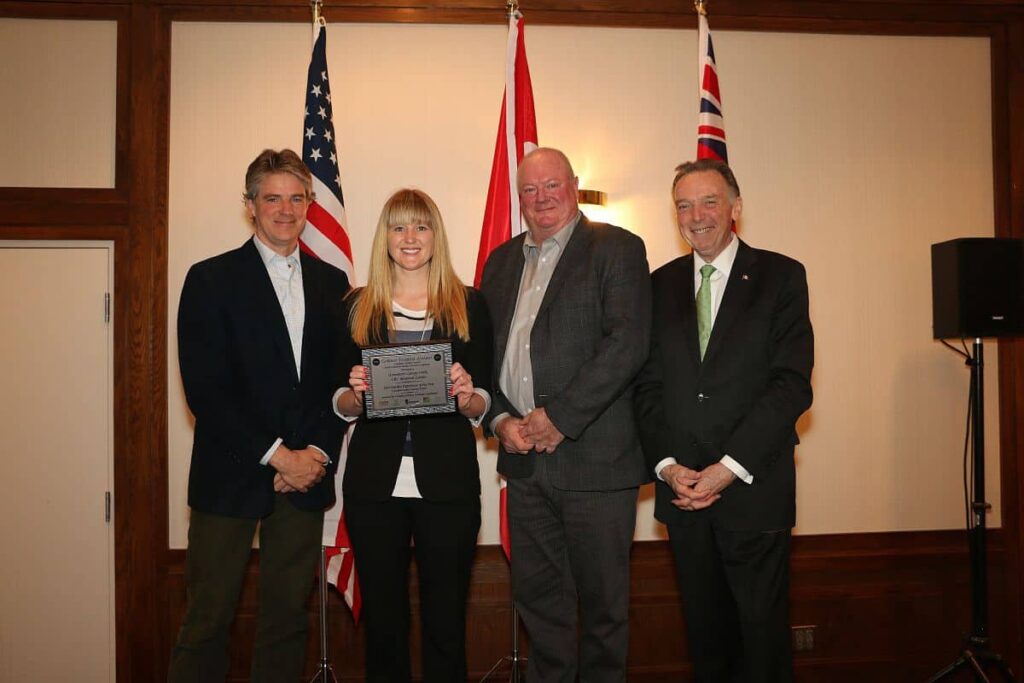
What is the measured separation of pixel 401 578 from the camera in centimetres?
252

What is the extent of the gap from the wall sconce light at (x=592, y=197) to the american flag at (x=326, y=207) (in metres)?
1.15

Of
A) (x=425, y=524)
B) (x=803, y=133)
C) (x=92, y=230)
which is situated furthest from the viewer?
(x=803, y=133)

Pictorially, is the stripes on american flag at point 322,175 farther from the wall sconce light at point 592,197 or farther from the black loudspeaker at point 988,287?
the black loudspeaker at point 988,287

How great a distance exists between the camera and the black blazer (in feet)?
8.10

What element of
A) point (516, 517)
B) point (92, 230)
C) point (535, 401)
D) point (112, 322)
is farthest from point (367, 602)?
point (92, 230)

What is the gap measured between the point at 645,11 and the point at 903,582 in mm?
3263

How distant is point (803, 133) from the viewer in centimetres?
424

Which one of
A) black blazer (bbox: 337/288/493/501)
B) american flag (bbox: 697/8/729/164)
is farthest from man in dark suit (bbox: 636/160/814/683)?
american flag (bbox: 697/8/729/164)

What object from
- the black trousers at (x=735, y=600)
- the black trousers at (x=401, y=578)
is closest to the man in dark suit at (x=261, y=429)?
the black trousers at (x=401, y=578)

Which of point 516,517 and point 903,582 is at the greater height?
point 516,517

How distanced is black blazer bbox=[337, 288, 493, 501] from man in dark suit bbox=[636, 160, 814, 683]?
58cm

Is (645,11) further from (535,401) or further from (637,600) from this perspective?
(637,600)

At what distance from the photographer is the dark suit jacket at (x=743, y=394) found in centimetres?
248

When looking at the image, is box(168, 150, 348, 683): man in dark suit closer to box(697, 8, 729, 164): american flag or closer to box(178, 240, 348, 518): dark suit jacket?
box(178, 240, 348, 518): dark suit jacket
